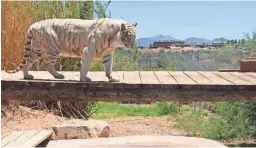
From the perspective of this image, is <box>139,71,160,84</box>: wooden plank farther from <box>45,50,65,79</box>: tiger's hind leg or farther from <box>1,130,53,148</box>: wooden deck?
<box>1,130,53,148</box>: wooden deck

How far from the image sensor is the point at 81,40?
15.5 ft

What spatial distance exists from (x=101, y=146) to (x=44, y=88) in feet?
2.80

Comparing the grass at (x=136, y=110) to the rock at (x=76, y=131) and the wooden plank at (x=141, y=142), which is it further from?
the wooden plank at (x=141, y=142)

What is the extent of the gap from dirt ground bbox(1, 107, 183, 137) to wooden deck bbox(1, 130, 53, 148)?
1.43m

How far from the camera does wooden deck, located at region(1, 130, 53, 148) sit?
448 centimetres

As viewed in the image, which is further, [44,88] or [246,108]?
[246,108]

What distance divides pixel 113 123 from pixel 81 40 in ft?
15.9

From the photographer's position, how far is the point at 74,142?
190 inches

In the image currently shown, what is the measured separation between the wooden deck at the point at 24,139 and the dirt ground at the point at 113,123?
143cm

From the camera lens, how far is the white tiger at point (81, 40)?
15.1ft

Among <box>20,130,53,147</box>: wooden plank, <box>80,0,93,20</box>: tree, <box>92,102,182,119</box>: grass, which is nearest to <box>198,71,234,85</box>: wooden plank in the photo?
<box>20,130,53,147</box>: wooden plank

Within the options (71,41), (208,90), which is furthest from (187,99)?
(71,41)

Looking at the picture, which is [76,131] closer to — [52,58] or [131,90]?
[52,58]

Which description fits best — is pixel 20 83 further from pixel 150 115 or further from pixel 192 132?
pixel 150 115
